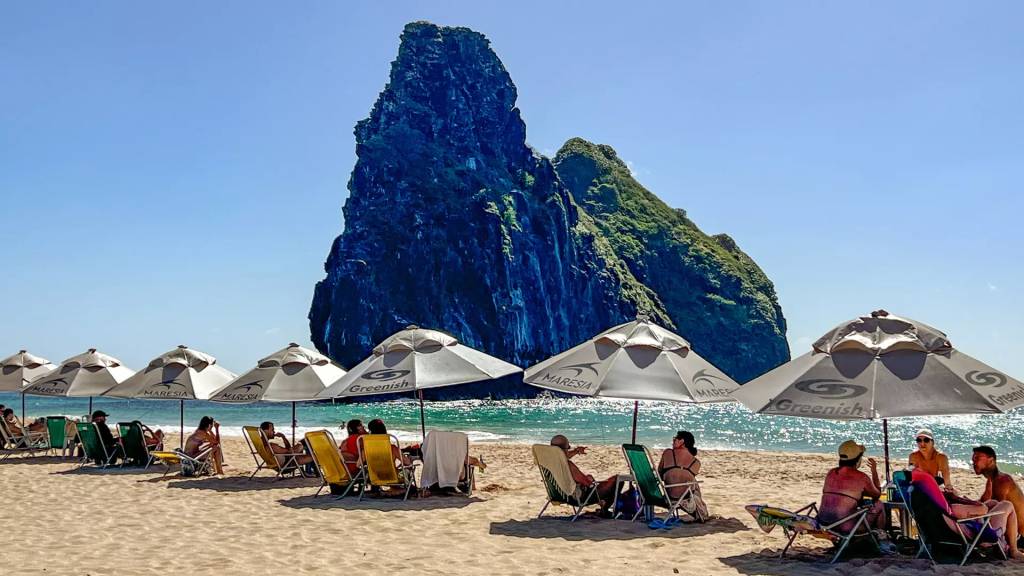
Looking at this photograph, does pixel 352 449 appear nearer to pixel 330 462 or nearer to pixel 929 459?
pixel 330 462

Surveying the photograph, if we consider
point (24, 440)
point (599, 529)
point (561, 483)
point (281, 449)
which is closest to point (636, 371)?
point (561, 483)

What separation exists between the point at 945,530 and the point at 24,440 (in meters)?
15.7

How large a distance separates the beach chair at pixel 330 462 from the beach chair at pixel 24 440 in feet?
27.4

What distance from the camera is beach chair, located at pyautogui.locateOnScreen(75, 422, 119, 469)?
13512mm

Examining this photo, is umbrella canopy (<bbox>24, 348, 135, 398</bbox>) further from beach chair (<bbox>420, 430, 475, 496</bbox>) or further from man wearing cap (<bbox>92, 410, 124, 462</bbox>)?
beach chair (<bbox>420, 430, 475, 496</bbox>)

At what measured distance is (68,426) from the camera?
15.2 m

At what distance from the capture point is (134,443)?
1341cm

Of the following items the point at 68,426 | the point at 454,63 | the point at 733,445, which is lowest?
the point at 733,445

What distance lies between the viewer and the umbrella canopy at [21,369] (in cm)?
1700

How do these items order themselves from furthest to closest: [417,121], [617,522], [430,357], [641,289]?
[641,289] → [417,121] → [430,357] → [617,522]

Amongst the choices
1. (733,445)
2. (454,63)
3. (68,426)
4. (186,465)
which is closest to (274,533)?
(186,465)

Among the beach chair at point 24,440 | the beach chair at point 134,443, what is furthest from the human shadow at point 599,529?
the beach chair at point 24,440

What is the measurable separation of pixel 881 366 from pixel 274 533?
564 centimetres

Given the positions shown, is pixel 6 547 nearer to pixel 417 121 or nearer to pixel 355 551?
pixel 355 551
